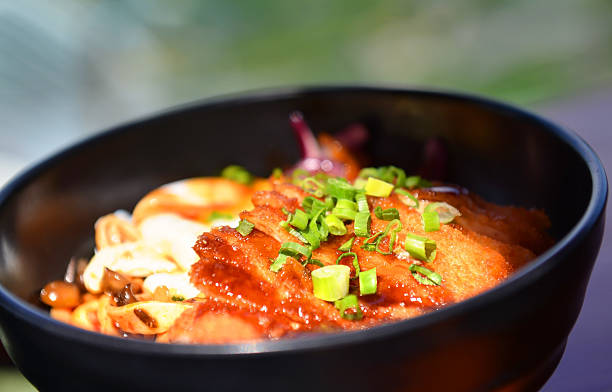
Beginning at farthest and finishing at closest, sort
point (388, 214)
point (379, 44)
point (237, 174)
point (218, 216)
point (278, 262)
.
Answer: point (379, 44)
point (237, 174)
point (218, 216)
point (388, 214)
point (278, 262)

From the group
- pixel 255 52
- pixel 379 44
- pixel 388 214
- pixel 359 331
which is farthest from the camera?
pixel 379 44

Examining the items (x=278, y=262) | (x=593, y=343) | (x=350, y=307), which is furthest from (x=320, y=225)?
(x=593, y=343)

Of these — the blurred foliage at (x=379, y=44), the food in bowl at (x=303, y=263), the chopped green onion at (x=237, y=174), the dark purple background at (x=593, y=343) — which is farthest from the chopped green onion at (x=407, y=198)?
the blurred foliage at (x=379, y=44)

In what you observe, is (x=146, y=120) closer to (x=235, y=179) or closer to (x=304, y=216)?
(x=235, y=179)

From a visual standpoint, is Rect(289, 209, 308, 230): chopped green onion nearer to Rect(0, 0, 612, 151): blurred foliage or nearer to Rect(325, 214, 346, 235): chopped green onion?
Rect(325, 214, 346, 235): chopped green onion

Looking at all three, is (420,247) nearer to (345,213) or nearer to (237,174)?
(345,213)

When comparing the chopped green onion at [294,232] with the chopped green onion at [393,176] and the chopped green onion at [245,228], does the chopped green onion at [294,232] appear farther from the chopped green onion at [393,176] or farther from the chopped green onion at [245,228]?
the chopped green onion at [393,176]

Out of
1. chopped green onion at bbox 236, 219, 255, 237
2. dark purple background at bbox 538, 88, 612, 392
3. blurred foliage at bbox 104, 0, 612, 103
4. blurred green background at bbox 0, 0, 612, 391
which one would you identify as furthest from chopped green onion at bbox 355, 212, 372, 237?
blurred foliage at bbox 104, 0, 612, 103
